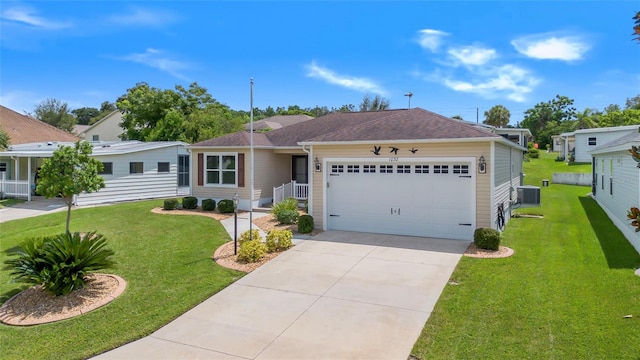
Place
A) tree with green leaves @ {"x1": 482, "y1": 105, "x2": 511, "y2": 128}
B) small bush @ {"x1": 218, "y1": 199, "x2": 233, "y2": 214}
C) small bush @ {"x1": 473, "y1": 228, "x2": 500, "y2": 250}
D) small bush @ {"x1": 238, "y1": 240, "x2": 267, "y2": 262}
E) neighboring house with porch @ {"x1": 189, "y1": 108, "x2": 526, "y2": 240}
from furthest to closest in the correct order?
tree with green leaves @ {"x1": 482, "y1": 105, "x2": 511, "y2": 128}, small bush @ {"x1": 218, "y1": 199, "x2": 233, "y2": 214}, neighboring house with porch @ {"x1": 189, "y1": 108, "x2": 526, "y2": 240}, small bush @ {"x1": 473, "y1": 228, "x2": 500, "y2": 250}, small bush @ {"x1": 238, "y1": 240, "x2": 267, "y2": 262}

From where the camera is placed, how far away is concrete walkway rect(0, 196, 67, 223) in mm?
16531

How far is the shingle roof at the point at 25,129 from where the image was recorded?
3258 cm

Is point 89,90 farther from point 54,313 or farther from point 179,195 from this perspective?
point 54,313

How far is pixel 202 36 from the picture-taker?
Result: 54.8 feet

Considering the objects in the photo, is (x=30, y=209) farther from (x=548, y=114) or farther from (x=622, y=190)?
(x=548, y=114)

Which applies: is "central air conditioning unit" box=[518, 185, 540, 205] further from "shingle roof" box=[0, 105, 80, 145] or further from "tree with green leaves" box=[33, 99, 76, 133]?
"tree with green leaves" box=[33, 99, 76, 133]

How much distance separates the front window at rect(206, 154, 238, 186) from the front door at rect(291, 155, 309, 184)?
11.0 feet

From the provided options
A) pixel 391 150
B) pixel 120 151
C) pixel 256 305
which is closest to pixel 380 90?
pixel 120 151

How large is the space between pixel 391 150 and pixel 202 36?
1062 centimetres

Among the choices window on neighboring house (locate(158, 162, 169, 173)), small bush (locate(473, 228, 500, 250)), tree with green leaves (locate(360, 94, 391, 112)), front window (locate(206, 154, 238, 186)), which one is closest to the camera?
small bush (locate(473, 228, 500, 250))

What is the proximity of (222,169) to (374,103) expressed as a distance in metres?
33.8

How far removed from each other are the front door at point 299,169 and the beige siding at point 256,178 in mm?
807

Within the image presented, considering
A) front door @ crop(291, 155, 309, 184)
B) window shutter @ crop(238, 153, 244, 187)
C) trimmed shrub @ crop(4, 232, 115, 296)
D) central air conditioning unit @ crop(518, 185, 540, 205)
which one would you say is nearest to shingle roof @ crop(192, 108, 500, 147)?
window shutter @ crop(238, 153, 244, 187)

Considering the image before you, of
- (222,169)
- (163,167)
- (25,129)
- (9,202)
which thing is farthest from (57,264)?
(25,129)
